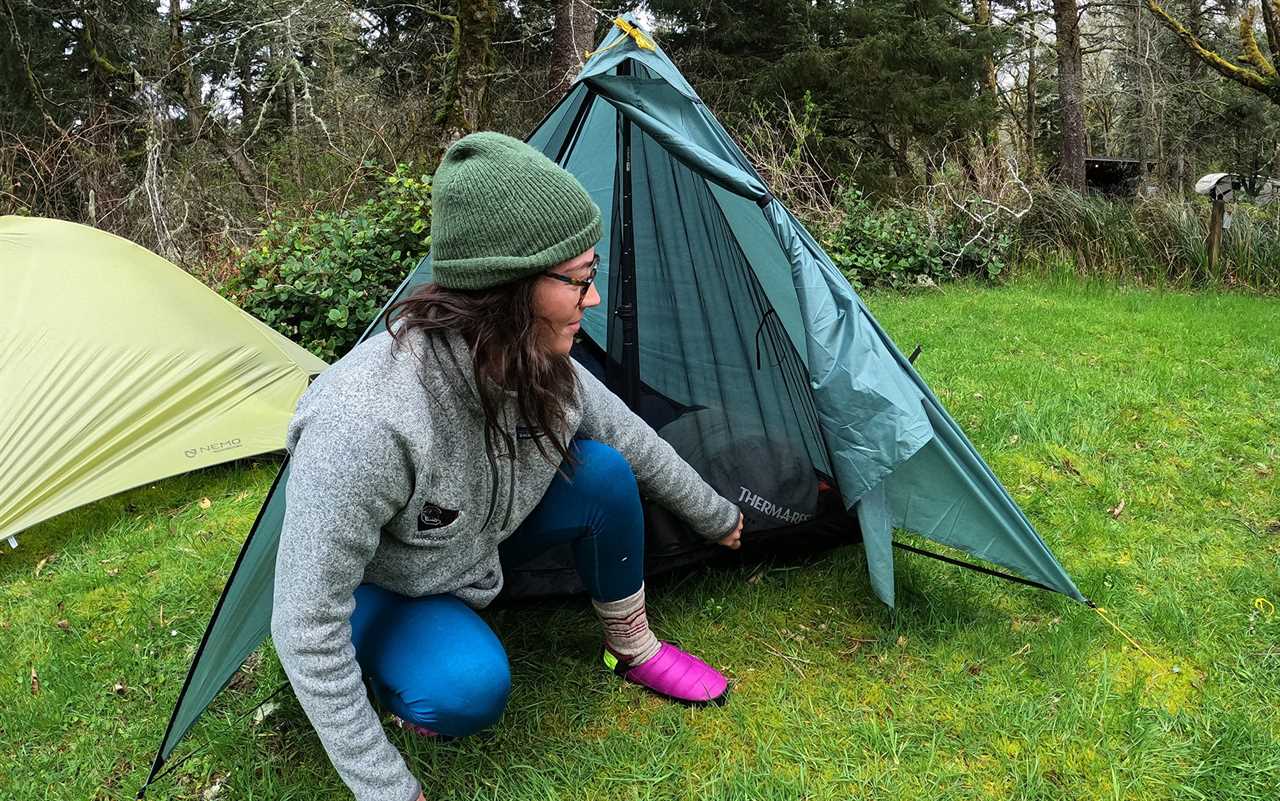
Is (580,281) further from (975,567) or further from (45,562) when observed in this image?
(45,562)

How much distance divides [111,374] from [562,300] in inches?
87.5

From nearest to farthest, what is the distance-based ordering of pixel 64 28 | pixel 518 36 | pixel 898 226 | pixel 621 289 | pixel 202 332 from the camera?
pixel 621 289
pixel 202 332
pixel 898 226
pixel 64 28
pixel 518 36

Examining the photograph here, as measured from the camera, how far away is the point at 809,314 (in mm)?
1704

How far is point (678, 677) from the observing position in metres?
1.79

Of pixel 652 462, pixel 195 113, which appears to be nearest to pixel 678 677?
pixel 652 462

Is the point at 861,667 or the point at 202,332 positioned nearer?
the point at 861,667

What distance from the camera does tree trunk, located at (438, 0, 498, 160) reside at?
5266 mm

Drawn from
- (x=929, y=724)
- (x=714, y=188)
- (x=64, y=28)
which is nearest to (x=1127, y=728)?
(x=929, y=724)

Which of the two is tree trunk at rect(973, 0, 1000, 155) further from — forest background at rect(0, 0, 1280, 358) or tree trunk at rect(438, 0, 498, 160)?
tree trunk at rect(438, 0, 498, 160)

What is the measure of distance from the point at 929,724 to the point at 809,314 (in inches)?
34.8

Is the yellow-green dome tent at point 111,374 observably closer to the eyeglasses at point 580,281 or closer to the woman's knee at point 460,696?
the woman's knee at point 460,696

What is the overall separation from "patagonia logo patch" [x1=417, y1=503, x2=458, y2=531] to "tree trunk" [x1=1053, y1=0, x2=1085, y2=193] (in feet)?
26.9

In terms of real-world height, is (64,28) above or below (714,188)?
above

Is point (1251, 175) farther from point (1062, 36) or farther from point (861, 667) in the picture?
point (861, 667)
